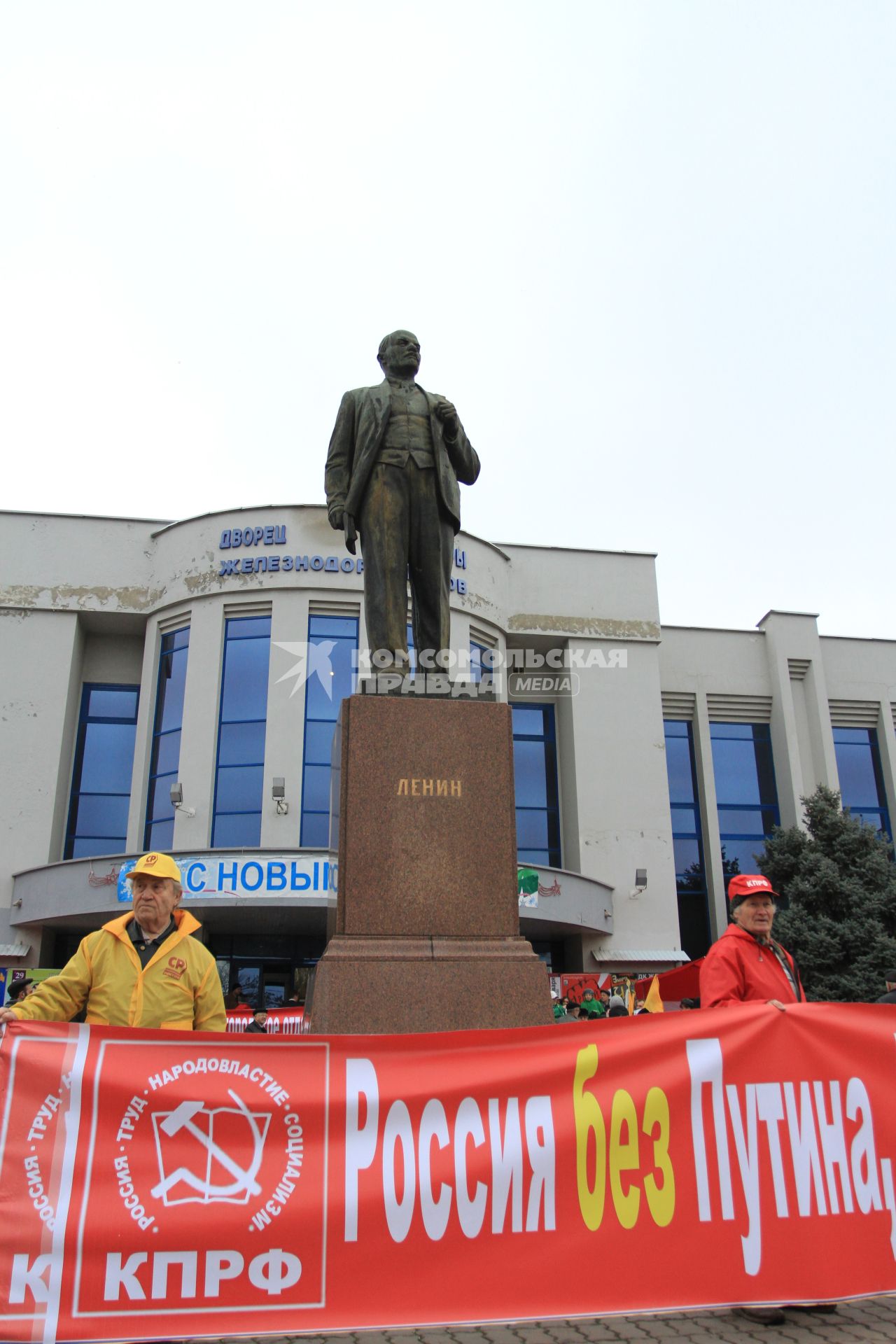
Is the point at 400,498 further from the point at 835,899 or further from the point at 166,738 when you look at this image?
the point at 835,899

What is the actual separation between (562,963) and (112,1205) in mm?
22205

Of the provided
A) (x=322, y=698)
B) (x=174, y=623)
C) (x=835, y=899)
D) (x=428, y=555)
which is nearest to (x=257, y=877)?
(x=322, y=698)

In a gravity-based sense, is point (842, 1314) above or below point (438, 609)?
below

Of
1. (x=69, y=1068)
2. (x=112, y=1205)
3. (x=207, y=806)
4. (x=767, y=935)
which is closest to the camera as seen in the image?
(x=112, y=1205)

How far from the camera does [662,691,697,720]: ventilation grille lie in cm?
2742

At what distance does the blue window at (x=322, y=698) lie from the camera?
70.6ft

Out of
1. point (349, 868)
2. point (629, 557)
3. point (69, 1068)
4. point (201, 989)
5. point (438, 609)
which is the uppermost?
point (629, 557)

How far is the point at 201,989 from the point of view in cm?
413

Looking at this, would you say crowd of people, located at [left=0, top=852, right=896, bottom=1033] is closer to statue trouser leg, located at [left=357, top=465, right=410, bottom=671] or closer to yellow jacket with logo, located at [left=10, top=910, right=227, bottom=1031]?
yellow jacket with logo, located at [left=10, top=910, right=227, bottom=1031]

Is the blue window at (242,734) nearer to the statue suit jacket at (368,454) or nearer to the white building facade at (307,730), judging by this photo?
the white building facade at (307,730)

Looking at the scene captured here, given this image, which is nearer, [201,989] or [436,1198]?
[436,1198]

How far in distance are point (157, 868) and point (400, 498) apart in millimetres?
3584

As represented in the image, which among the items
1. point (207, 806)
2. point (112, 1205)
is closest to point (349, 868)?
point (112, 1205)

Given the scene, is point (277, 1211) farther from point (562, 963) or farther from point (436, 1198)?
point (562, 963)
